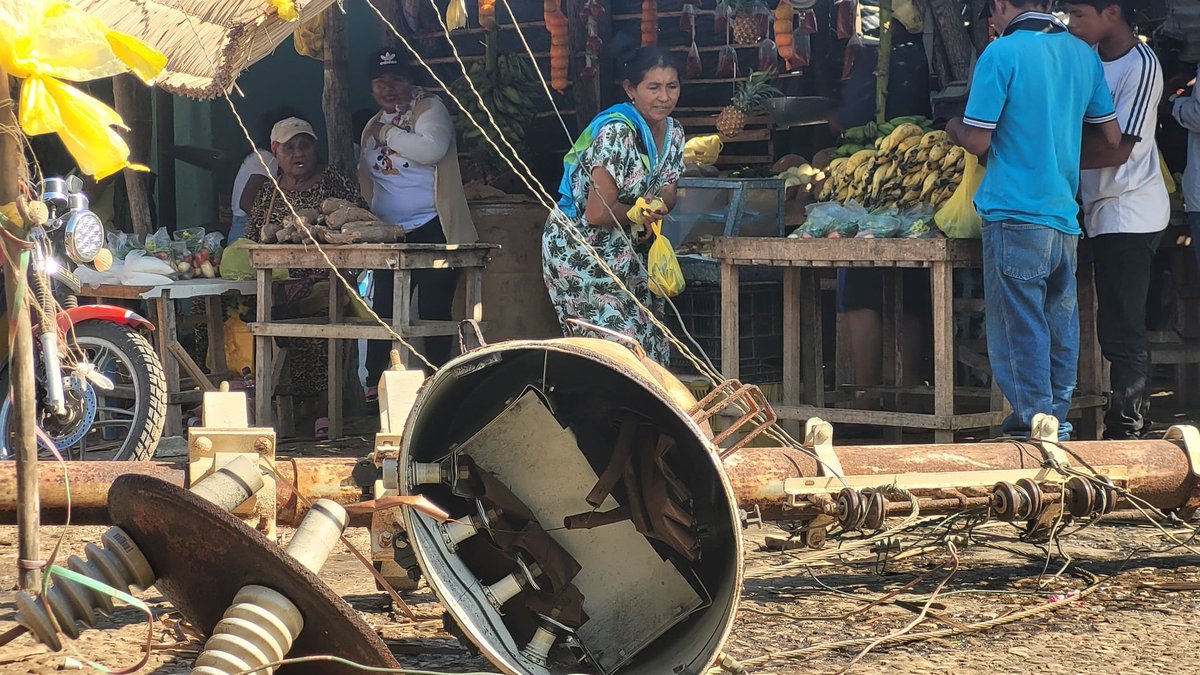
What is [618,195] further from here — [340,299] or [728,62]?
[728,62]

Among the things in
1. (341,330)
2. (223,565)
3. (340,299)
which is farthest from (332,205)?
(223,565)

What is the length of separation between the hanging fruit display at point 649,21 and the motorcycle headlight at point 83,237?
462 centimetres

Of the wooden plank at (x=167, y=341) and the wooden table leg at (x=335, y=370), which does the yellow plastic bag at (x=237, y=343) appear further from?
the wooden plank at (x=167, y=341)

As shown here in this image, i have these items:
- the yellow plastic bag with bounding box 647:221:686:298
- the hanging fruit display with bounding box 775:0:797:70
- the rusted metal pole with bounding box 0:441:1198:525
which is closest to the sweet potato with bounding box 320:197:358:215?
the yellow plastic bag with bounding box 647:221:686:298

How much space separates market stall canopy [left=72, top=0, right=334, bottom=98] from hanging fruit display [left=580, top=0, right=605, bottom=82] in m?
3.88

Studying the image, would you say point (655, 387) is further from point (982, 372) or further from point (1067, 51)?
point (982, 372)

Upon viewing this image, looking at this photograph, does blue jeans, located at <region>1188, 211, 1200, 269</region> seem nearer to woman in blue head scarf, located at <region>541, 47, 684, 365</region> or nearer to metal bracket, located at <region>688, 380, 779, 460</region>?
woman in blue head scarf, located at <region>541, 47, 684, 365</region>

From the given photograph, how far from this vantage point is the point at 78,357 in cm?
635

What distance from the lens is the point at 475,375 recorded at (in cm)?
323

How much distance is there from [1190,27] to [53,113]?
18.4 feet

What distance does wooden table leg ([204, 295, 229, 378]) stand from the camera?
793 centimetres

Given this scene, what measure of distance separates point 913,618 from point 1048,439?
0.71 meters

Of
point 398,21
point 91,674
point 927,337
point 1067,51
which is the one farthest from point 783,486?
point 398,21

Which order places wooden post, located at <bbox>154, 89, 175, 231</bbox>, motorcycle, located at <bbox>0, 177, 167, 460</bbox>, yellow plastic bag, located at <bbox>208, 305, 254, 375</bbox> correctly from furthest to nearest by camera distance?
wooden post, located at <bbox>154, 89, 175, 231</bbox>, yellow plastic bag, located at <bbox>208, 305, 254, 375</bbox>, motorcycle, located at <bbox>0, 177, 167, 460</bbox>
